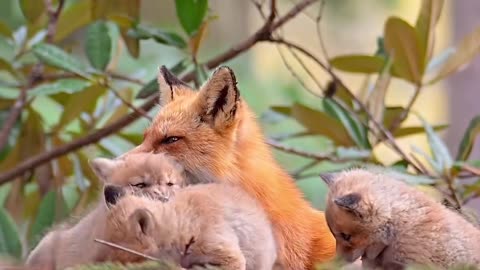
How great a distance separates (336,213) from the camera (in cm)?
191

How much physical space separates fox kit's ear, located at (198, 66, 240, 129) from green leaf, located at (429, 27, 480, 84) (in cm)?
88

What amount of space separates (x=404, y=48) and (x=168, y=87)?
0.77 meters

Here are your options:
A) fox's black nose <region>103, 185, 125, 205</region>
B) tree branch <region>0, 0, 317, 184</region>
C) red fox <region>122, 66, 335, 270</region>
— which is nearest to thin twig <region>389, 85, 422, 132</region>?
tree branch <region>0, 0, 317, 184</region>

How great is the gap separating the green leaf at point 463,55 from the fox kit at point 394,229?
3.40ft

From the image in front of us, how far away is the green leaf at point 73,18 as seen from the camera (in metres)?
3.46

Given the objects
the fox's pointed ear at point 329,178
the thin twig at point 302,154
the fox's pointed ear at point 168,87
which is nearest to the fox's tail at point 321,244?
the fox's pointed ear at point 329,178

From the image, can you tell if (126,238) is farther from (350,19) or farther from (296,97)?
(350,19)

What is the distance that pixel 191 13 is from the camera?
2.78m

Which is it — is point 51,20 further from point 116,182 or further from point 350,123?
point 116,182

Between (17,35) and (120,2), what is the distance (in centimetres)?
44

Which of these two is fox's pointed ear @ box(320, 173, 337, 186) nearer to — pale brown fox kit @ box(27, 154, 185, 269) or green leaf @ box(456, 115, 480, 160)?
pale brown fox kit @ box(27, 154, 185, 269)

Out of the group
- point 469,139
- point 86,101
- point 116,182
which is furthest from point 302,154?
point 116,182

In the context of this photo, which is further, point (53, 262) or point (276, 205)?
point (276, 205)

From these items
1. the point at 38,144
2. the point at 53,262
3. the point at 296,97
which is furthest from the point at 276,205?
the point at 296,97
